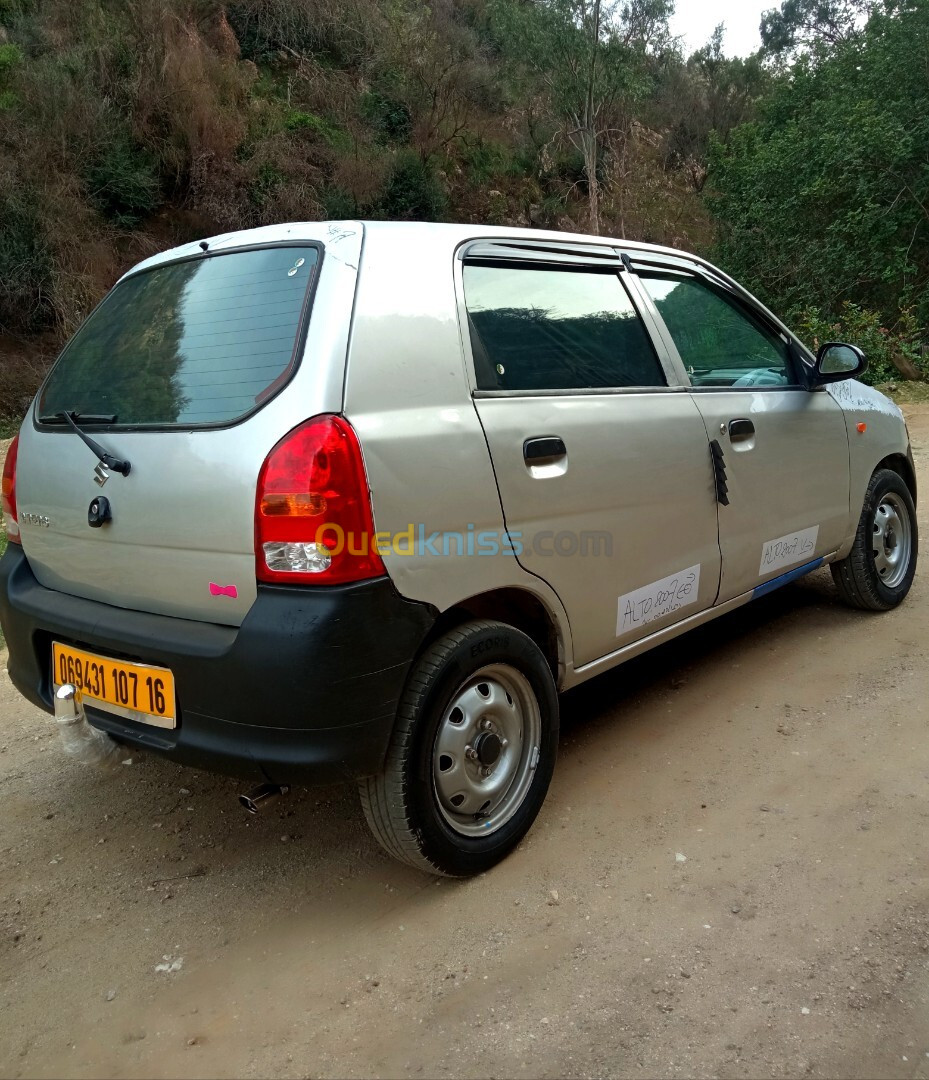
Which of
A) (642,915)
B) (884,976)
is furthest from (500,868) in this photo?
(884,976)

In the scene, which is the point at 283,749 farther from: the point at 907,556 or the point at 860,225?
the point at 860,225

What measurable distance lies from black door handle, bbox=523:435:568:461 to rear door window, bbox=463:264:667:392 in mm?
169

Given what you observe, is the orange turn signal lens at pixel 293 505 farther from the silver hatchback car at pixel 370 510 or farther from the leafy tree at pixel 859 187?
the leafy tree at pixel 859 187

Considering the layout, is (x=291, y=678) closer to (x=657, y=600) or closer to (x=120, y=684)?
(x=120, y=684)

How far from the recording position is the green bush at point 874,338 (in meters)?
13.2

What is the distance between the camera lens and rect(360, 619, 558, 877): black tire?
85.7 inches

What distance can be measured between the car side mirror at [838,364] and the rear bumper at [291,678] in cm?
241

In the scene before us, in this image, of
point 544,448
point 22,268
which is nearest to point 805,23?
point 22,268

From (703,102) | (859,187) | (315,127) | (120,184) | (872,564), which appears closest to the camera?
(872,564)

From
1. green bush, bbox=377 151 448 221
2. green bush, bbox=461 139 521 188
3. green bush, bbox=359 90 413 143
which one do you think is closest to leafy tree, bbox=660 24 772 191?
green bush, bbox=461 139 521 188

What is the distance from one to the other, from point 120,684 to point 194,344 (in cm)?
91

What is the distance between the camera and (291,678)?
199 cm

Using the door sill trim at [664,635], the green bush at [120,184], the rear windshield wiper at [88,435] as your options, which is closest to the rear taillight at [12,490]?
the rear windshield wiper at [88,435]

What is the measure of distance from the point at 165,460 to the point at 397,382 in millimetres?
607
